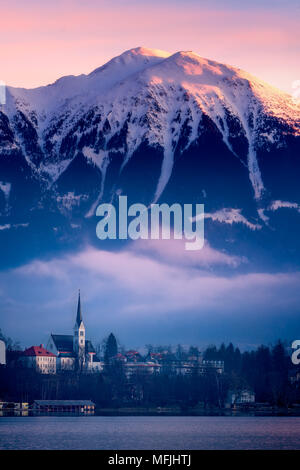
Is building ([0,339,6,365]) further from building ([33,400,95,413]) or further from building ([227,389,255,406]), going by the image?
building ([227,389,255,406])

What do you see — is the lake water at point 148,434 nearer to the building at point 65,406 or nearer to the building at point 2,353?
the building at point 65,406

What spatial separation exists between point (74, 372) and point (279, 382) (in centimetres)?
3760

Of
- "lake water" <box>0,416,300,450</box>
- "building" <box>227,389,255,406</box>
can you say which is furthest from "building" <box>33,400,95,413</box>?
"building" <box>227,389,255,406</box>

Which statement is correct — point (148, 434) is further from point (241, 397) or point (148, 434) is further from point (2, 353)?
point (2, 353)

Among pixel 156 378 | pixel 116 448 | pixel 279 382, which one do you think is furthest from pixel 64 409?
pixel 116 448

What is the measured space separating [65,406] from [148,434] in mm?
61751

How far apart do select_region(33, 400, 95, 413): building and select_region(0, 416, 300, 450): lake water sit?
863 inches

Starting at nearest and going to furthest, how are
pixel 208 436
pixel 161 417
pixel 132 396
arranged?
1. pixel 208 436
2. pixel 161 417
3. pixel 132 396

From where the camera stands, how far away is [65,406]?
161 meters

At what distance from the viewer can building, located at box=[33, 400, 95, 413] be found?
520ft

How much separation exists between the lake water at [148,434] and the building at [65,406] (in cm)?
2192

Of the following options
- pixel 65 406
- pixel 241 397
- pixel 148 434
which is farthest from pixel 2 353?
pixel 148 434
